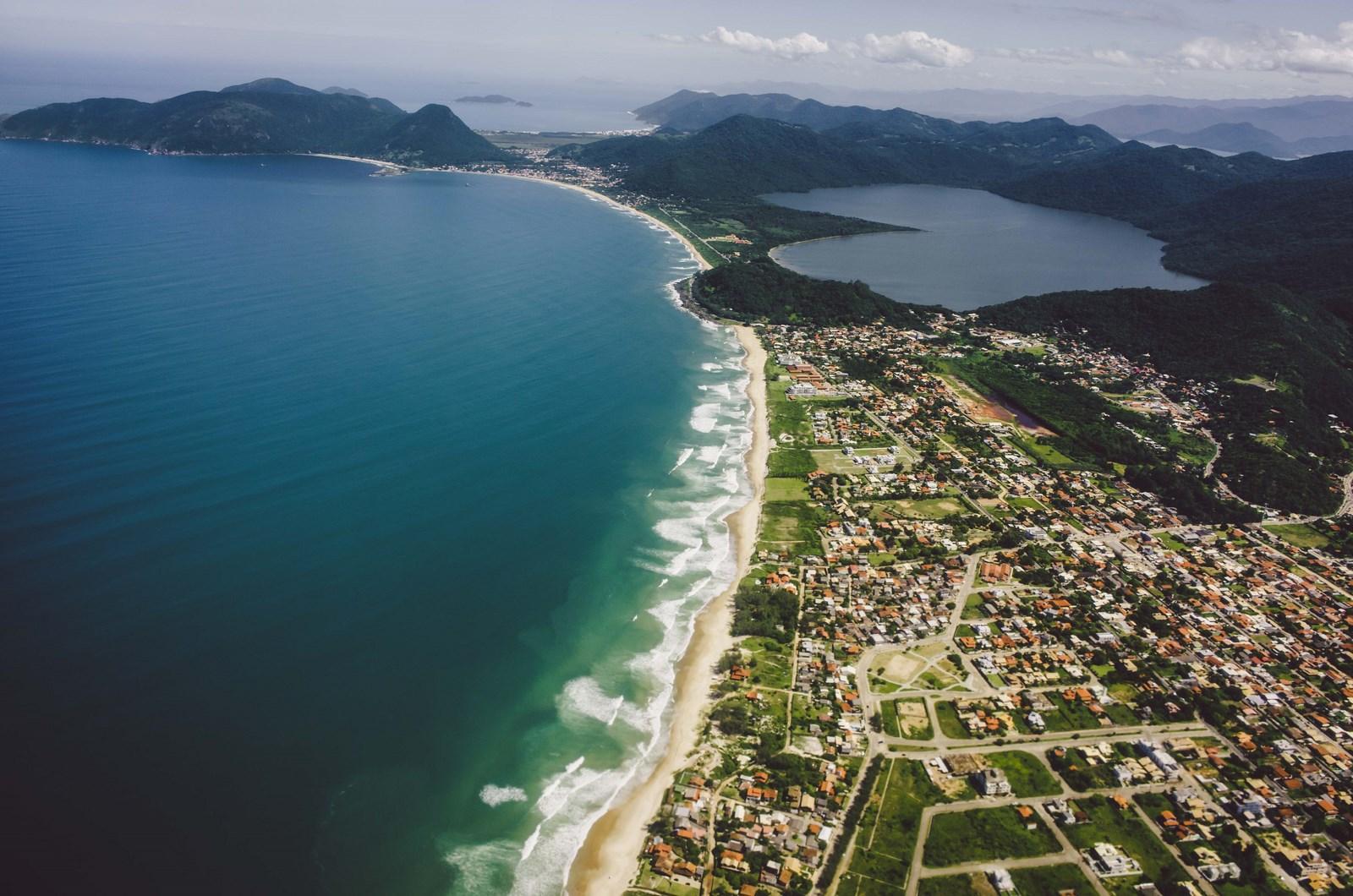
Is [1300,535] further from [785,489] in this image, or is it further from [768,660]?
[768,660]

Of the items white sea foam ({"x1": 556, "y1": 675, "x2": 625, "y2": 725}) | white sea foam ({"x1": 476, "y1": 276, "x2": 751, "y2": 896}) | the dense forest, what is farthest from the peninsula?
the dense forest

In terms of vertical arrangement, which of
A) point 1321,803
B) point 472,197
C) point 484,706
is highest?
point 472,197

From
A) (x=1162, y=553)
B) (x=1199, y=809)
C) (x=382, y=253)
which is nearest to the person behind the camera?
(x=1199, y=809)

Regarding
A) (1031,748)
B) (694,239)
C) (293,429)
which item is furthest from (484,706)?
(694,239)

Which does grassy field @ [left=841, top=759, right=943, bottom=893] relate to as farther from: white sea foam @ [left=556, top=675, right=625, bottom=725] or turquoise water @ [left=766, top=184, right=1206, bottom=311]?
turquoise water @ [left=766, top=184, right=1206, bottom=311]

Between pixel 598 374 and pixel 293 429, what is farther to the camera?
pixel 598 374

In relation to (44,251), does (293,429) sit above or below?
below

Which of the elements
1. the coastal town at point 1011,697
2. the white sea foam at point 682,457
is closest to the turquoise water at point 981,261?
the coastal town at point 1011,697

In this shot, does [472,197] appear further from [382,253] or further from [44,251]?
[44,251]
